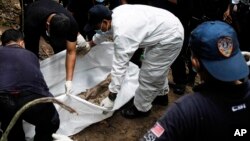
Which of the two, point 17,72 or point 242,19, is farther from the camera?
point 242,19

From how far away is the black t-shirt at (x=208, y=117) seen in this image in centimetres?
160

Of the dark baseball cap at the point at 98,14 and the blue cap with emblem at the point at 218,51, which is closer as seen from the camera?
the blue cap with emblem at the point at 218,51

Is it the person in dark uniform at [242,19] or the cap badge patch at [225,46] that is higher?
the cap badge patch at [225,46]

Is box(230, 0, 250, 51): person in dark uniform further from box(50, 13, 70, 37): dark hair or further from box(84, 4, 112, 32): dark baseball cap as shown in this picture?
box(50, 13, 70, 37): dark hair

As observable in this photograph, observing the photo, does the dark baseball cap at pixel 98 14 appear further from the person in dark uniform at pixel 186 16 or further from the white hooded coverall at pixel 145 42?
the person in dark uniform at pixel 186 16

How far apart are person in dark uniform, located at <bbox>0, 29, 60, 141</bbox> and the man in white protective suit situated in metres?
0.68

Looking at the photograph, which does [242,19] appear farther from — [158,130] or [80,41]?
[158,130]

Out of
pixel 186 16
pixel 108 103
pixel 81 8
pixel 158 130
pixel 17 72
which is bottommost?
pixel 108 103

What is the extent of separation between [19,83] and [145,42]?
1.25m

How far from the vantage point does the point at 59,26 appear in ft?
10.7

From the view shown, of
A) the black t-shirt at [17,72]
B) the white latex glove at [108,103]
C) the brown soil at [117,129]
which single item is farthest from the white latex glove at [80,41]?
the black t-shirt at [17,72]

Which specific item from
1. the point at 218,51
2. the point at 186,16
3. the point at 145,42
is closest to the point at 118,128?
the point at 145,42

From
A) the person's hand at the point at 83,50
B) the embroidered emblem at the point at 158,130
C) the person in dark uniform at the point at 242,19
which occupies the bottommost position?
the person's hand at the point at 83,50

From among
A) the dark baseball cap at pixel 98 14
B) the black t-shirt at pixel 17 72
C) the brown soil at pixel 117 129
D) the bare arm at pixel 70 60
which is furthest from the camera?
the brown soil at pixel 117 129
